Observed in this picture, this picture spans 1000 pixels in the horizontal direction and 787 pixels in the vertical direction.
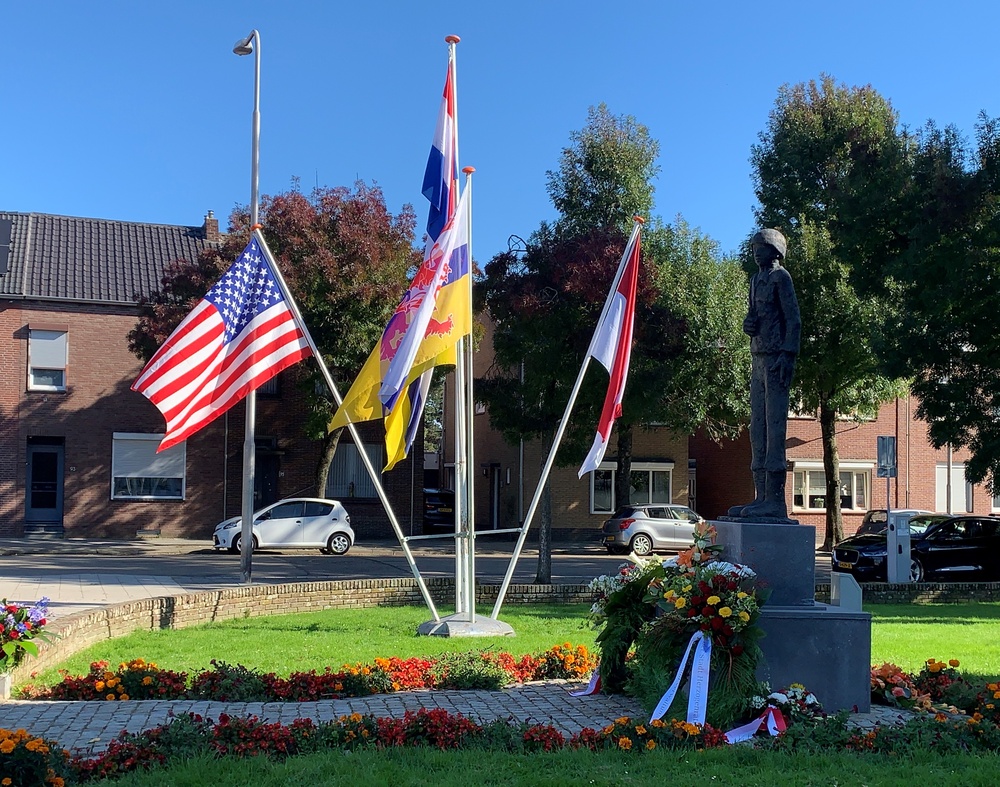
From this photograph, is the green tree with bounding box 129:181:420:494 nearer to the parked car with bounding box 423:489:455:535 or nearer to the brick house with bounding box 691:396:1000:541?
the parked car with bounding box 423:489:455:535

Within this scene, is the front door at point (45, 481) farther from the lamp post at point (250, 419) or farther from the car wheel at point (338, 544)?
the lamp post at point (250, 419)

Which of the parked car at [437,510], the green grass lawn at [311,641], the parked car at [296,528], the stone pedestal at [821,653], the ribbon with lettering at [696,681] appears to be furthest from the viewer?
the parked car at [437,510]

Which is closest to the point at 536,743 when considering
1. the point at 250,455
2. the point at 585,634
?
the point at 585,634

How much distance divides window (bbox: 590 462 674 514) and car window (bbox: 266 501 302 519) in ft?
→ 39.8

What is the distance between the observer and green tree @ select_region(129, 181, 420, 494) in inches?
1082

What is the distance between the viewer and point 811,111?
33.2 m

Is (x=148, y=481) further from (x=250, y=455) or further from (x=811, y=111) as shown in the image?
(x=811, y=111)

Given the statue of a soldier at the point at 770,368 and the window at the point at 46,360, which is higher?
the window at the point at 46,360

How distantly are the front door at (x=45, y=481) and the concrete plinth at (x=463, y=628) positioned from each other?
22524 mm

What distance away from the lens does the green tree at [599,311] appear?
19.0 metres

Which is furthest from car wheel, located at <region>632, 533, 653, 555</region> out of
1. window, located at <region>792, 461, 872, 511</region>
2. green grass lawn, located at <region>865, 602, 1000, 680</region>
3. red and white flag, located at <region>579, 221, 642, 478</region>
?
red and white flag, located at <region>579, 221, 642, 478</region>

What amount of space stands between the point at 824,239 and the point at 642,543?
33.0ft

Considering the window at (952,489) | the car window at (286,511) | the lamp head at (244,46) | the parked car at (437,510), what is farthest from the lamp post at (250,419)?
the window at (952,489)

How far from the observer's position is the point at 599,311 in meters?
19.1
